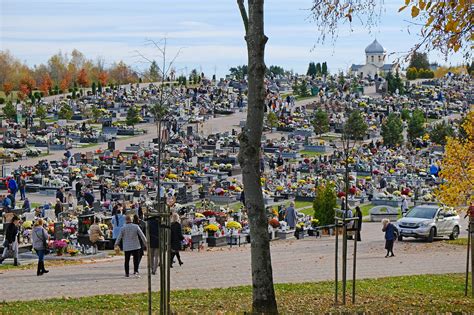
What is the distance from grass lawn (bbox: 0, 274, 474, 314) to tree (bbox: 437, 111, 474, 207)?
7.36m

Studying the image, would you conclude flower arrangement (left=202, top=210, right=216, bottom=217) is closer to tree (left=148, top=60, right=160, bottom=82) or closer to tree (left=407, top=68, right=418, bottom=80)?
tree (left=148, top=60, right=160, bottom=82)

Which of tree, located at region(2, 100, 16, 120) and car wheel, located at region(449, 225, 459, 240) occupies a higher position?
tree, located at region(2, 100, 16, 120)

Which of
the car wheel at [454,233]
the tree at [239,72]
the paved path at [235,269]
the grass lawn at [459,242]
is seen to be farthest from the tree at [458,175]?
the tree at [239,72]

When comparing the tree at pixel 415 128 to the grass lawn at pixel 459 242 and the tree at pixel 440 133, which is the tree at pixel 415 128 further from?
the grass lawn at pixel 459 242

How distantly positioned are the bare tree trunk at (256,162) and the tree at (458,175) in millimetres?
11886

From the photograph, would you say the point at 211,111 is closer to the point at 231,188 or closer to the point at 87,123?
the point at 87,123

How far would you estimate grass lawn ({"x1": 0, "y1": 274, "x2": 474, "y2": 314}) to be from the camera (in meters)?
12.8

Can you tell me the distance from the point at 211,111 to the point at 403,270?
66.4 meters

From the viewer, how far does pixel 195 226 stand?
2903cm

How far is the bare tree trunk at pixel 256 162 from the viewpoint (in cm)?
1191

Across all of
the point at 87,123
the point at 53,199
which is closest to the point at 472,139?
the point at 53,199

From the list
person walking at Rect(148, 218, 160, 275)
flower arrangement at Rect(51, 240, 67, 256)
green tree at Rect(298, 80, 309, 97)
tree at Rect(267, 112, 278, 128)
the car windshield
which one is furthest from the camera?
green tree at Rect(298, 80, 309, 97)

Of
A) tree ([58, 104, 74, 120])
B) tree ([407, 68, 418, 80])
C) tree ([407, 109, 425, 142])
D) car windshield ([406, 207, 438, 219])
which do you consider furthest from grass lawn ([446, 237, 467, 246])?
tree ([407, 68, 418, 80])

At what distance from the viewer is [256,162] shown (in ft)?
39.4
